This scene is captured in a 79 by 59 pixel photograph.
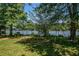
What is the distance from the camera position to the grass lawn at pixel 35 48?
445 centimetres

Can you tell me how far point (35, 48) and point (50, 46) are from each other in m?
0.42

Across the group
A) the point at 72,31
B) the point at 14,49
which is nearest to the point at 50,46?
the point at 72,31

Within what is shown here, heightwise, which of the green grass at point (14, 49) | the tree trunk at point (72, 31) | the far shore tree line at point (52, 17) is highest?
the far shore tree line at point (52, 17)

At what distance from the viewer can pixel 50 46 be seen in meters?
4.98

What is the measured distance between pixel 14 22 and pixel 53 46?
1.73m

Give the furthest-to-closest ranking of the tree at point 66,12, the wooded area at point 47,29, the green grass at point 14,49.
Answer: the tree at point 66,12
the wooded area at point 47,29
the green grass at point 14,49

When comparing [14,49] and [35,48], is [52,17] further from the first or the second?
[14,49]

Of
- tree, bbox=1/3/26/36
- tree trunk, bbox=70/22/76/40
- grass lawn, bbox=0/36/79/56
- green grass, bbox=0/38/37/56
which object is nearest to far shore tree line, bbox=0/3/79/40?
tree trunk, bbox=70/22/76/40

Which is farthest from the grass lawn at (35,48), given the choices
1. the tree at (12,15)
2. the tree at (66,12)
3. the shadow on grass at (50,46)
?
the tree at (12,15)

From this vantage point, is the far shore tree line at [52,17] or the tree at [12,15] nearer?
the far shore tree line at [52,17]

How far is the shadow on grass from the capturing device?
14.7ft

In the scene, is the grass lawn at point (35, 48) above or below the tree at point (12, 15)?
below

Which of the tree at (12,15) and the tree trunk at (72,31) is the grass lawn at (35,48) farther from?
the tree at (12,15)

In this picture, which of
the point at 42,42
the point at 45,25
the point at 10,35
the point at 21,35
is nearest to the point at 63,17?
the point at 45,25
